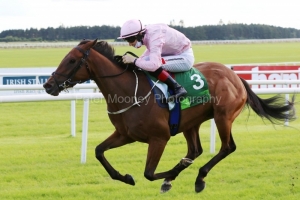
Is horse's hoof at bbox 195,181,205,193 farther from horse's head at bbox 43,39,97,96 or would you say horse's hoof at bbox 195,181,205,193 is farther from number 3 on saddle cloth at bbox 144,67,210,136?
horse's head at bbox 43,39,97,96

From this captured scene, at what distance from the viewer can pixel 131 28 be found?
4469 millimetres

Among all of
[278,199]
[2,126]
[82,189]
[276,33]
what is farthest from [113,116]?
[276,33]

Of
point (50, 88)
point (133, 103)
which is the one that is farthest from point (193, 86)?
point (50, 88)

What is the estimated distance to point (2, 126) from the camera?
928cm

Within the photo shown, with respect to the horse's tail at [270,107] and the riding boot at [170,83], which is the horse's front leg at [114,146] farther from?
the horse's tail at [270,107]

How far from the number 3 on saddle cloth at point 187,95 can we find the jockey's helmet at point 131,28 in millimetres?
380

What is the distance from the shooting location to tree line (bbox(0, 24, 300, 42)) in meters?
50.8

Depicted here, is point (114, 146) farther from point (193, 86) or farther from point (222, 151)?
point (222, 151)

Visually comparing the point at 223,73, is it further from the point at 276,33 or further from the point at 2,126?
the point at 276,33

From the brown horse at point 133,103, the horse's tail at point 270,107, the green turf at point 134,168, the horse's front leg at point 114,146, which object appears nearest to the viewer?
the brown horse at point 133,103

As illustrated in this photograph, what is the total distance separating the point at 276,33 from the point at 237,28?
777cm

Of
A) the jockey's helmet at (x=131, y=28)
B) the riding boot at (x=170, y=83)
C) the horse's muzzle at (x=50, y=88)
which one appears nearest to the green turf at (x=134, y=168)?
the riding boot at (x=170, y=83)

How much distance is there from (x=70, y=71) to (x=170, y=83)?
2.71 ft

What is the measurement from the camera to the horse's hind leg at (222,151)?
4.89 m
